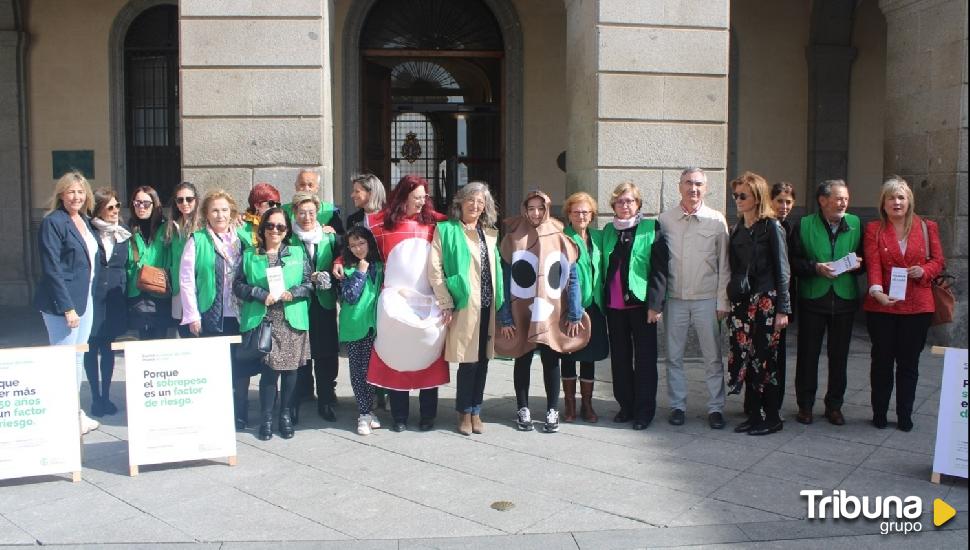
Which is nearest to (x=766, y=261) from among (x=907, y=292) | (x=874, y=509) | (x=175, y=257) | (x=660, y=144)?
(x=907, y=292)

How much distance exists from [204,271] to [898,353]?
16.2 feet

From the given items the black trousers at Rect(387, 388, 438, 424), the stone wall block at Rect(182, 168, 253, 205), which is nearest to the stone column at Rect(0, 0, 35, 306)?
the stone wall block at Rect(182, 168, 253, 205)

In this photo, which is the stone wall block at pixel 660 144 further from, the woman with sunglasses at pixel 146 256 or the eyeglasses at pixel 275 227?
the woman with sunglasses at pixel 146 256

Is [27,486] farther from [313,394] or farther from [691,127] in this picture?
[691,127]

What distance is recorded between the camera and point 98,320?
6855mm

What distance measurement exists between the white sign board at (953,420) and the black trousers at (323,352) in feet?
13.4

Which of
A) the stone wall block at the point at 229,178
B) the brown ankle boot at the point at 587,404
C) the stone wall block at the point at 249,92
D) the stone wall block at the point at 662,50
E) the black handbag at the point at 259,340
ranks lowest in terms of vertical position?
the brown ankle boot at the point at 587,404

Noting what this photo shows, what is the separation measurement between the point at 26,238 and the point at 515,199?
701cm

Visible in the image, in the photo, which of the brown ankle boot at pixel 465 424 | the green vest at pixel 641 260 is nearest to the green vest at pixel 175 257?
the brown ankle boot at pixel 465 424

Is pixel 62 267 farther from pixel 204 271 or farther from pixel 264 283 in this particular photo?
pixel 264 283

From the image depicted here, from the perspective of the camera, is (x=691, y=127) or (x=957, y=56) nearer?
(x=691, y=127)

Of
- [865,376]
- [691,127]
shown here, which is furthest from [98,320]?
[865,376]

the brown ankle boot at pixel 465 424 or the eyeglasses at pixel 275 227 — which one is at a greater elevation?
the eyeglasses at pixel 275 227

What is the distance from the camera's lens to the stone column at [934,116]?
389 inches
